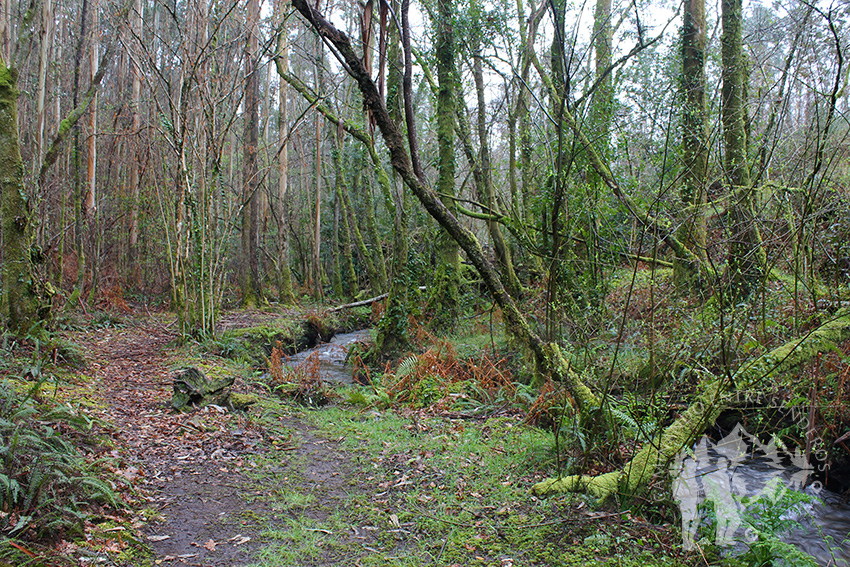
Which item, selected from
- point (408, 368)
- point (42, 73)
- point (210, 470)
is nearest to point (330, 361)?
point (408, 368)

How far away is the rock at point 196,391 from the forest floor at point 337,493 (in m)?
0.14

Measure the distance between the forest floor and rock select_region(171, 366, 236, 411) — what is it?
0.46 ft

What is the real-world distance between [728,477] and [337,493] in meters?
3.36

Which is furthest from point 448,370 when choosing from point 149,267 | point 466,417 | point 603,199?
point 149,267

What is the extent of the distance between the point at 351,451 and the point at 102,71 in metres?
7.95

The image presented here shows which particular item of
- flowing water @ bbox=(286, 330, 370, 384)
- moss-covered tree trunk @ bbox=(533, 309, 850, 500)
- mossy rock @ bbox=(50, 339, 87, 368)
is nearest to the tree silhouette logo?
moss-covered tree trunk @ bbox=(533, 309, 850, 500)

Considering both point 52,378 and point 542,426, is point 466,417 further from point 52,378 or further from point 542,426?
point 52,378

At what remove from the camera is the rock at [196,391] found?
552 cm

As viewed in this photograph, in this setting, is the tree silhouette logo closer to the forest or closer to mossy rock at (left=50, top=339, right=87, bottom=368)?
the forest

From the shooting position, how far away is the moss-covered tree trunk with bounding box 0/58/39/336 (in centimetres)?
598

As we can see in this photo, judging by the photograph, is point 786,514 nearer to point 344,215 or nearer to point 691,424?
point 691,424

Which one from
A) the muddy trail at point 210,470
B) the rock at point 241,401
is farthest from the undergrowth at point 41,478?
the rock at point 241,401

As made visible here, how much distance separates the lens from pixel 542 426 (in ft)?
17.3

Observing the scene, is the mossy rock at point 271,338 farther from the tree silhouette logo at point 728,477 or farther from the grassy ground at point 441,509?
the tree silhouette logo at point 728,477
